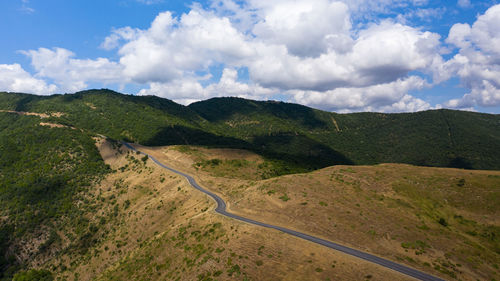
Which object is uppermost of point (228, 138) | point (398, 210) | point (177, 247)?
point (228, 138)

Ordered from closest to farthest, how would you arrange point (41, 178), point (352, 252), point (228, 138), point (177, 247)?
point (352, 252) → point (177, 247) → point (41, 178) → point (228, 138)

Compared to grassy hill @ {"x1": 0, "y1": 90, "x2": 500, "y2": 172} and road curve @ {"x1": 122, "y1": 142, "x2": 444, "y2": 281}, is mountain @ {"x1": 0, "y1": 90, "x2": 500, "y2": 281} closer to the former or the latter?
road curve @ {"x1": 122, "y1": 142, "x2": 444, "y2": 281}

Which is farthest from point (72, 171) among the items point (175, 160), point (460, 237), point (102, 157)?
point (460, 237)

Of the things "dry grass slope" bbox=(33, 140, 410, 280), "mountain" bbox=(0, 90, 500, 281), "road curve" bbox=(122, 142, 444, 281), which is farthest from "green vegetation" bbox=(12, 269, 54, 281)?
"road curve" bbox=(122, 142, 444, 281)

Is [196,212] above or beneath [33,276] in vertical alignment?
above

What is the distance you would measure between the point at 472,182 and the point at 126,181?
288 feet

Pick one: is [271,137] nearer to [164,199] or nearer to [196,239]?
[164,199]

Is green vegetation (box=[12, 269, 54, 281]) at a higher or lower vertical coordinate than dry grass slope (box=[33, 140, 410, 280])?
lower

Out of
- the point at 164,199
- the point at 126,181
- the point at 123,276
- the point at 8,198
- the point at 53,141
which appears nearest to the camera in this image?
the point at 123,276

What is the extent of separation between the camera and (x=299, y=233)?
33.9 metres

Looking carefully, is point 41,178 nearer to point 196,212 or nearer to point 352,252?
point 196,212

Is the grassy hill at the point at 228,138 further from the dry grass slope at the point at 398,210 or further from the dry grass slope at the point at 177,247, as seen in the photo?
the dry grass slope at the point at 177,247

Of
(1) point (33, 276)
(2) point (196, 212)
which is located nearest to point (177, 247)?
(2) point (196, 212)

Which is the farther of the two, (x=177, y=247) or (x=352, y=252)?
(x=177, y=247)
